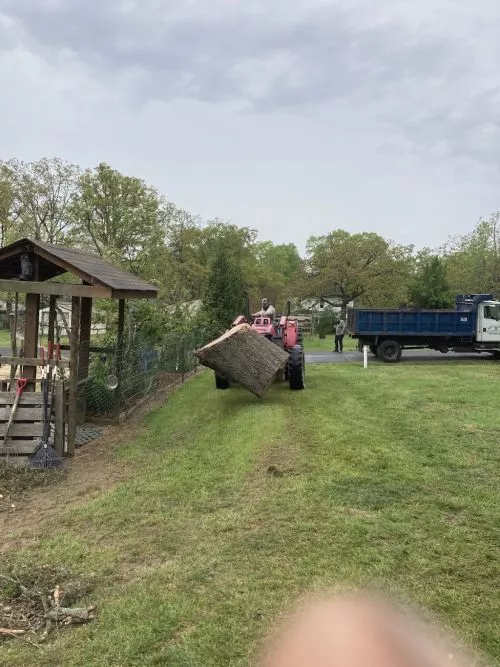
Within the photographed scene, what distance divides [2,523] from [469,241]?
140 ft

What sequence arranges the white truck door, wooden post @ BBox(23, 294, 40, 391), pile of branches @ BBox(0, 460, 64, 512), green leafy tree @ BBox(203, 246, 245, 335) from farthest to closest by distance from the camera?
green leafy tree @ BBox(203, 246, 245, 335), the white truck door, wooden post @ BBox(23, 294, 40, 391), pile of branches @ BBox(0, 460, 64, 512)

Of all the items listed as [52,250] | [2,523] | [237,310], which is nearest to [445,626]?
[2,523]

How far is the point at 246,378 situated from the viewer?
416 inches

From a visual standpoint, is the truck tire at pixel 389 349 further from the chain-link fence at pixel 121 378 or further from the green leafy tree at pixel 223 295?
the chain-link fence at pixel 121 378

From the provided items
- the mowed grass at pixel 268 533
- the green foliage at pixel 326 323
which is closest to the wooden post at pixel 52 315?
the mowed grass at pixel 268 533

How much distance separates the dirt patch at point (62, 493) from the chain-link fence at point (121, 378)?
127 centimetres

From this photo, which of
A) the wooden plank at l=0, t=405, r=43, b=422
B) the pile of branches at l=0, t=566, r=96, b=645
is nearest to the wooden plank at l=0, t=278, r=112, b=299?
the wooden plank at l=0, t=405, r=43, b=422

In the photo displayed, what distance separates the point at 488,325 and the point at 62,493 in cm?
1725

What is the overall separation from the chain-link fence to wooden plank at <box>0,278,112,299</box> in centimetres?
182

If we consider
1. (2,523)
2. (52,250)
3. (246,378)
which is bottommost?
(2,523)

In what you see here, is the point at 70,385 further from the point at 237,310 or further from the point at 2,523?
the point at 237,310

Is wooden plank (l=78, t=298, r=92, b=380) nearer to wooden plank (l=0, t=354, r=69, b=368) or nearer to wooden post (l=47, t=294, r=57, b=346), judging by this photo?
wooden post (l=47, t=294, r=57, b=346)

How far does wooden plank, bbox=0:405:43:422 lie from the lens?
23.9 feet

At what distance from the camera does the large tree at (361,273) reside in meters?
38.1
